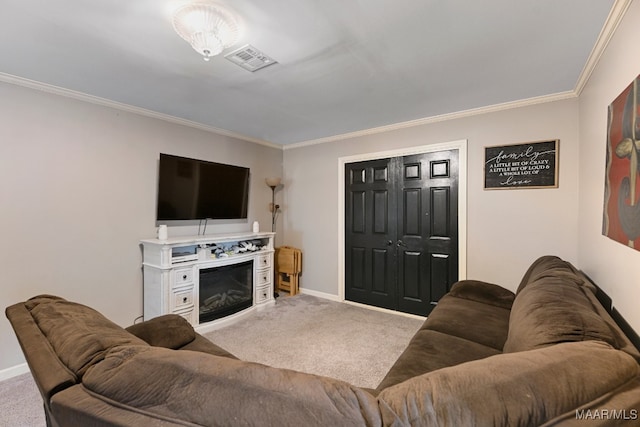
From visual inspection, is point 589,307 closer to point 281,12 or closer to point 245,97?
point 281,12

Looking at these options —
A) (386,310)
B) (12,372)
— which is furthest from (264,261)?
(12,372)

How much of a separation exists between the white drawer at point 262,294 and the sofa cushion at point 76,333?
8.59 ft

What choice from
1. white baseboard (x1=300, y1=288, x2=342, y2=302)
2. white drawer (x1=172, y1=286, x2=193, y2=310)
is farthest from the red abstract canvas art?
white drawer (x1=172, y1=286, x2=193, y2=310)

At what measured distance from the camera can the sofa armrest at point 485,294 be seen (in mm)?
2289

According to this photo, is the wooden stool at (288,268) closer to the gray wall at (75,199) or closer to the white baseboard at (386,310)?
the white baseboard at (386,310)

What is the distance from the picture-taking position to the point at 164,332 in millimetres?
1632

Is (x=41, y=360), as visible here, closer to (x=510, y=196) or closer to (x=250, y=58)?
(x=250, y=58)

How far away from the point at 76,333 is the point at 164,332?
0.84 m

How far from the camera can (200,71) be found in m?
2.18

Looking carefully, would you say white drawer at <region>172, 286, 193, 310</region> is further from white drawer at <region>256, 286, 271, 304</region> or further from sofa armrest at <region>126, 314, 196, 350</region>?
sofa armrest at <region>126, 314, 196, 350</region>

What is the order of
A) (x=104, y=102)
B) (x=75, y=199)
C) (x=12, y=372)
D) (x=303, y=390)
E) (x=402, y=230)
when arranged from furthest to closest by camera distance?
(x=402, y=230) < (x=104, y=102) < (x=75, y=199) < (x=12, y=372) < (x=303, y=390)

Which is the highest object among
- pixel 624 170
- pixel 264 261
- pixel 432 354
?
pixel 624 170

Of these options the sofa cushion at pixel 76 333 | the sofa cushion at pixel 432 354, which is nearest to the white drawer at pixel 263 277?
the sofa cushion at pixel 432 354

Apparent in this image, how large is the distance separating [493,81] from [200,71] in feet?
7.99
